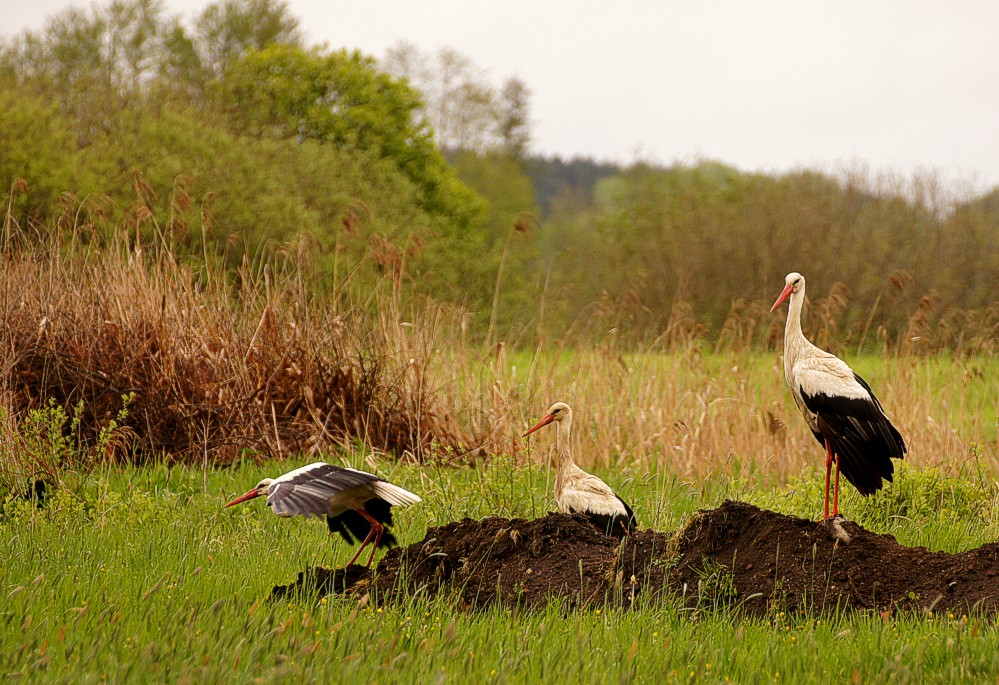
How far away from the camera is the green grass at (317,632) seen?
3.26 metres

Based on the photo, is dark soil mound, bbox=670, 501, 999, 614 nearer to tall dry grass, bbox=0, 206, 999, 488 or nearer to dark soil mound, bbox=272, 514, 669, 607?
dark soil mound, bbox=272, 514, 669, 607

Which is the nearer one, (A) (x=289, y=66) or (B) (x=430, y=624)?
(B) (x=430, y=624)

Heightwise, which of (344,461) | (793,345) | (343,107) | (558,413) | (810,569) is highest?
(343,107)

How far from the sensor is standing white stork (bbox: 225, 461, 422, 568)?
4438mm

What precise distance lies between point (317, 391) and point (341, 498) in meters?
4.18

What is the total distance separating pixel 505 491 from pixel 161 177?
1653 cm

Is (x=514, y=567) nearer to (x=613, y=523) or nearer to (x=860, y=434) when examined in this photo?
(x=613, y=523)

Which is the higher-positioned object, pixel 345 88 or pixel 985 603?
pixel 345 88

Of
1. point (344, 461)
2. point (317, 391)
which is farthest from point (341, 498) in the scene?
point (317, 391)

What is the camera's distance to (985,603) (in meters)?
4.44

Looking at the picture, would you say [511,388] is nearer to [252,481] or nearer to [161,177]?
[252,481]

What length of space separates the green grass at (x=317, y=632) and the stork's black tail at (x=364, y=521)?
223mm

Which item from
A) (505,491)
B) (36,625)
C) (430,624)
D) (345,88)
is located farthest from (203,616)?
(345,88)

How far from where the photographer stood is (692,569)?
15.6 feet
